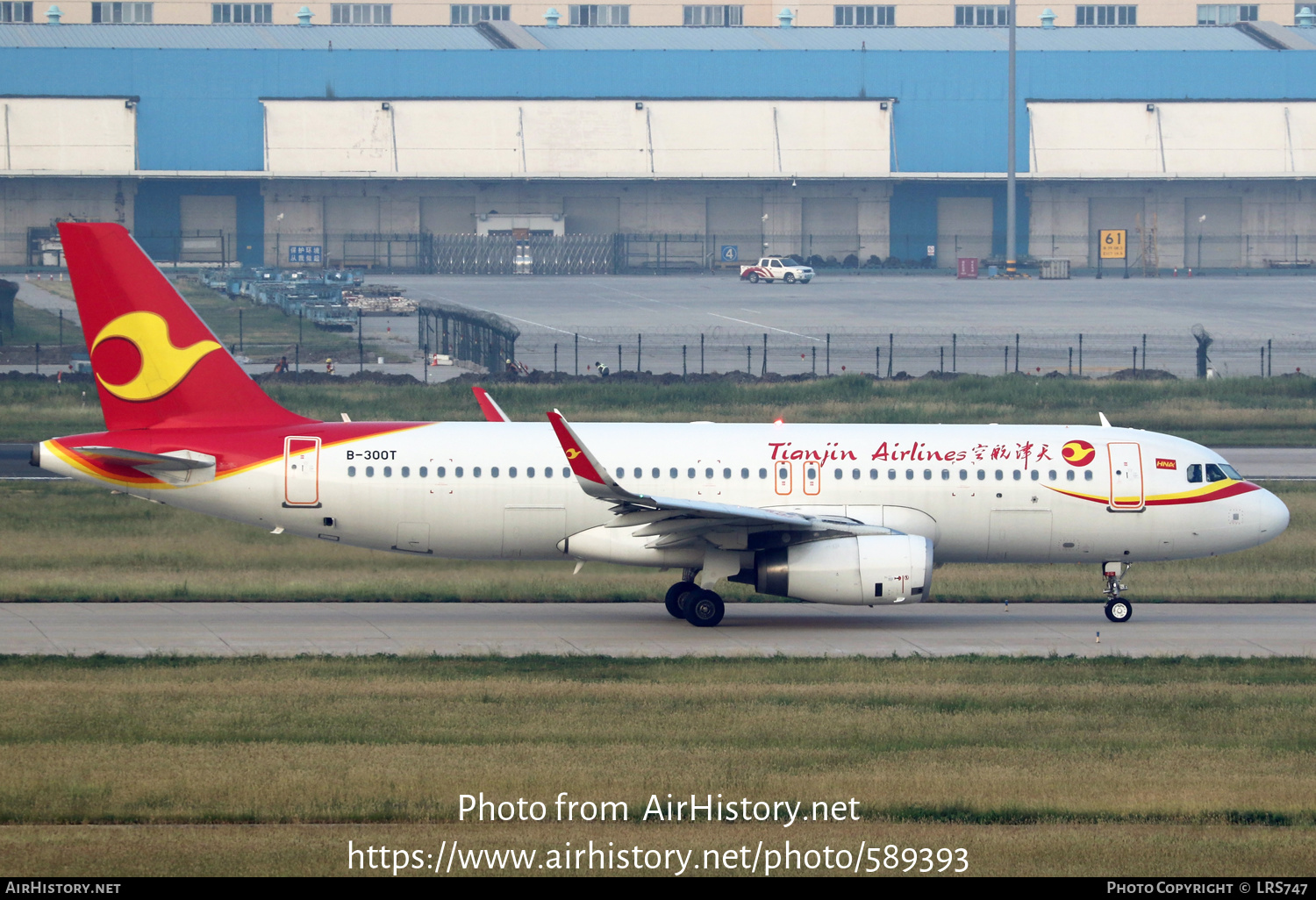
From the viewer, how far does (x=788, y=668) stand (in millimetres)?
25656

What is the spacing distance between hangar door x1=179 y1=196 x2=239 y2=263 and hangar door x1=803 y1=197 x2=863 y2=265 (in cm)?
4311

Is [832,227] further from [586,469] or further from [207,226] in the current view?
[586,469]

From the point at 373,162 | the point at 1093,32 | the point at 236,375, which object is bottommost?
the point at 236,375

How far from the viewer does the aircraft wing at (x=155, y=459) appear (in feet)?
93.4

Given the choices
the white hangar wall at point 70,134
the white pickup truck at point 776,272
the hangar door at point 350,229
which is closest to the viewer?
the white pickup truck at point 776,272

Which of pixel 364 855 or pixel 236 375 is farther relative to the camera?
pixel 236 375

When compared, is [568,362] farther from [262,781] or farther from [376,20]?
[376,20]

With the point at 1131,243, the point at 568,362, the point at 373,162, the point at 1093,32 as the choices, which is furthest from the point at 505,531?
the point at 1093,32

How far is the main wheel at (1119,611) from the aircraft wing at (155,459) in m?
16.5

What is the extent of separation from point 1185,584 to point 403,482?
16.6 meters

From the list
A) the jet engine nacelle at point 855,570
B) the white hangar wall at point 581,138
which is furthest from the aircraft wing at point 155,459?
the white hangar wall at point 581,138

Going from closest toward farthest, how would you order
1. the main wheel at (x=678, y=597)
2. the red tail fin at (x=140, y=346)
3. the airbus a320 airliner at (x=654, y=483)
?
the airbus a320 airliner at (x=654, y=483) → the red tail fin at (x=140, y=346) → the main wheel at (x=678, y=597)

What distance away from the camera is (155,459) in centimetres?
2866

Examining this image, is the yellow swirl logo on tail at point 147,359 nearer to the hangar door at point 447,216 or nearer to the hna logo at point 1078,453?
the hna logo at point 1078,453
